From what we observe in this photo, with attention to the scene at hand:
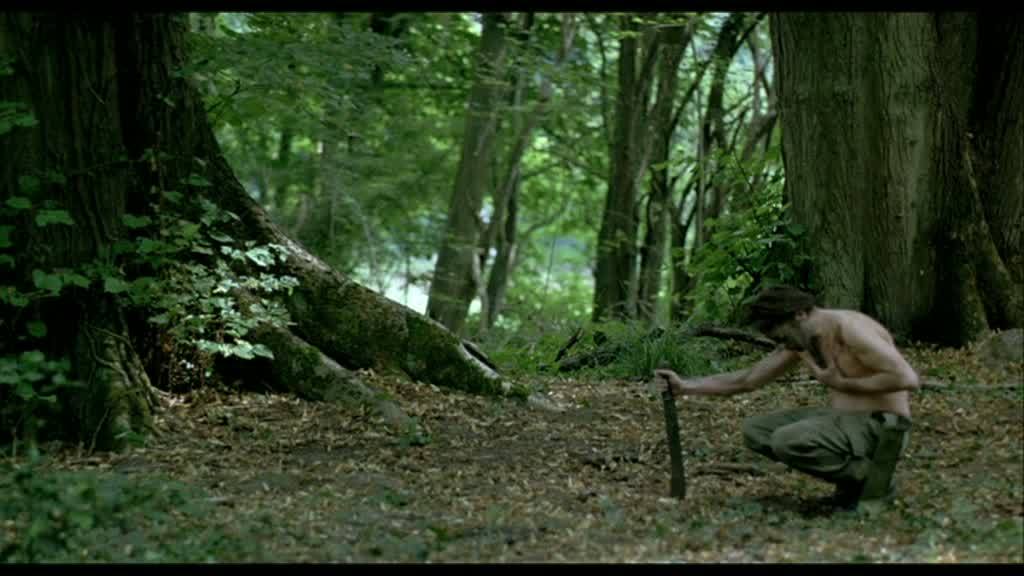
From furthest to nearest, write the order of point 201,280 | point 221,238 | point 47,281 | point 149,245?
point 221,238, point 201,280, point 149,245, point 47,281

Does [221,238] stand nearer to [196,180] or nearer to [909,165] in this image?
[196,180]

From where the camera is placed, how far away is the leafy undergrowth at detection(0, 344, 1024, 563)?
5809 millimetres

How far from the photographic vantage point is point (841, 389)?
6.41m

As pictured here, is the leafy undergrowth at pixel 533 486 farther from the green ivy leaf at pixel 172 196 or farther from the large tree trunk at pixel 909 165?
the green ivy leaf at pixel 172 196

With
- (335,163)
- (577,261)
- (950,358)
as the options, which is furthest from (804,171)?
(577,261)

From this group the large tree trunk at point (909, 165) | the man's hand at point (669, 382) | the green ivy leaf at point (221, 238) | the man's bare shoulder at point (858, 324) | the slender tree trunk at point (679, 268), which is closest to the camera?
the man's bare shoulder at point (858, 324)

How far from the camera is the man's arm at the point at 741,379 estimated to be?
6.66 m

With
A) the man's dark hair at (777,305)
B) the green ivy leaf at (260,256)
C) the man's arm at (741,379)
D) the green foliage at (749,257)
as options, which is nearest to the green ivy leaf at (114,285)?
the green ivy leaf at (260,256)

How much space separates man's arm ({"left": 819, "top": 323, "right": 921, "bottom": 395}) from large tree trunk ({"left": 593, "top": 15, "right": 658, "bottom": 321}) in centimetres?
1146

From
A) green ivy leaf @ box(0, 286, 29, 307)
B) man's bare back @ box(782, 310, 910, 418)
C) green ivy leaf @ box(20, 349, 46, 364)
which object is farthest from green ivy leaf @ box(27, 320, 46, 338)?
man's bare back @ box(782, 310, 910, 418)

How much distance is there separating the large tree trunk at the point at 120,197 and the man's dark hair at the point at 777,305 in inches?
113

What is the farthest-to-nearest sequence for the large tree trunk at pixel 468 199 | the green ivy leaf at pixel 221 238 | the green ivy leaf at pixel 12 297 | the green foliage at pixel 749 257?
the large tree trunk at pixel 468 199 < the green foliage at pixel 749 257 < the green ivy leaf at pixel 221 238 < the green ivy leaf at pixel 12 297

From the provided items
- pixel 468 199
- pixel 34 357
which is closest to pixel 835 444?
pixel 34 357

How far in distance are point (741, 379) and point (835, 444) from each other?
27.2 inches
